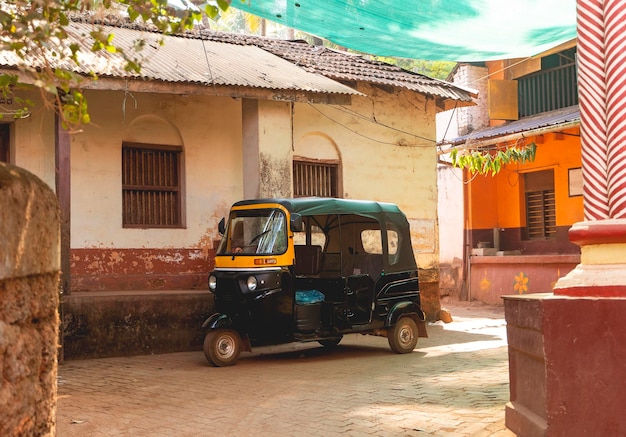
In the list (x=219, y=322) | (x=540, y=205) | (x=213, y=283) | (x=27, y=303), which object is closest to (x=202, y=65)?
(x=213, y=283)

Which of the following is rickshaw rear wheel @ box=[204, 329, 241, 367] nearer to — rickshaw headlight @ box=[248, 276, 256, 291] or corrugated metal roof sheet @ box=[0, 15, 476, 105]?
rickshaw headlight @ box=[248, 276, 256, 291]

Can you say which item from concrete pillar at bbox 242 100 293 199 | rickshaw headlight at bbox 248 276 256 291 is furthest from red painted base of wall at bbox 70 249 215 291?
rickshaw headlight at bbox 248 276 256 291

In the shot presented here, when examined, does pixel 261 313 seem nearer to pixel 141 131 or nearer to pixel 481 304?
pixel 141 131

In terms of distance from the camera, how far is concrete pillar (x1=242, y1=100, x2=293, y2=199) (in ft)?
41.1

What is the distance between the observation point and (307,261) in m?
10.7

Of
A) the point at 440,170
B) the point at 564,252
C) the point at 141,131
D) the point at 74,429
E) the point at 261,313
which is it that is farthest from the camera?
the point at 440,170

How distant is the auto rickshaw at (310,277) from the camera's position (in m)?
10.2

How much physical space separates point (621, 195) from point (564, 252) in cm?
1383

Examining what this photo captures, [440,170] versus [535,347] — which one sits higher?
[440,170]

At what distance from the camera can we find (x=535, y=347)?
5.38 metres

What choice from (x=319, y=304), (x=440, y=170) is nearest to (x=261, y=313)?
(x=319, y=304)

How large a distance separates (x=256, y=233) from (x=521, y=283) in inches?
403

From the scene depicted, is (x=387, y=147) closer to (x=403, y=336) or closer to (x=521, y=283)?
(x=403, y=336)

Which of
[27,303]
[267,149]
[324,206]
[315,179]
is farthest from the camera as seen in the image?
[315,179]
